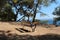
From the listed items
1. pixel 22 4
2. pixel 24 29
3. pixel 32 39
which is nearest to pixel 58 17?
pixel 22 4

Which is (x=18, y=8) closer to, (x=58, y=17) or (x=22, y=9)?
(x=22, y=9)

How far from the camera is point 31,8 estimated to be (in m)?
31.5

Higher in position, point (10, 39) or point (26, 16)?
point (10, 39)

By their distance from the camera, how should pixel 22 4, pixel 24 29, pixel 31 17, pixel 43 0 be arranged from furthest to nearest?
pixel 31 17 → pixel 22 4 → pixel 43 0 → pixel 24 29

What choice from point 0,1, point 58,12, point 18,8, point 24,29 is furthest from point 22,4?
point 0,1

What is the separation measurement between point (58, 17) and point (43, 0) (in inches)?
249

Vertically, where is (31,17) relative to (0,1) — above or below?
below

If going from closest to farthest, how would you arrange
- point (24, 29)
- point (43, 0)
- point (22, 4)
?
point (24, 29) → point (43, 0) → point (22, 4)

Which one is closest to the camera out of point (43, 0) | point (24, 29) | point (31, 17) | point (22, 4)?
point (24, 29)

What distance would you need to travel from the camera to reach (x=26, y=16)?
109 feet

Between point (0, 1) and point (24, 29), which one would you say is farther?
point (24, 29)

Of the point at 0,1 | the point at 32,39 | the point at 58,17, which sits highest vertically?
the point at 0,1

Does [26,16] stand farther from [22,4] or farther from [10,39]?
[10,39]

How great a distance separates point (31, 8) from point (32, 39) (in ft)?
63.6
